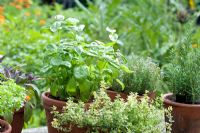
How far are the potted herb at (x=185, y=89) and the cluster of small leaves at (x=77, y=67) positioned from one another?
27 centimetres

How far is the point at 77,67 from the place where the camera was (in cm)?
180

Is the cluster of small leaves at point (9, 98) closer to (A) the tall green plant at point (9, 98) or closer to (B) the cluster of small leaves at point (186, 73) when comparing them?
(A) the tall green plant at point (9, 98)

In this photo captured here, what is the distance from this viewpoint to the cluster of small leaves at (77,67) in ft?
5.93

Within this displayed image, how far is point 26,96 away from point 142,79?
53 centimetres

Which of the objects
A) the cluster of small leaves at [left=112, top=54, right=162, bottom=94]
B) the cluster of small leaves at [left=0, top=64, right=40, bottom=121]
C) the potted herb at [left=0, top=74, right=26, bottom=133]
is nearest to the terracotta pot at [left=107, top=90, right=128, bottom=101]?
the cluster of small leaves at [left=112, top=54, right=162, bottom=94]

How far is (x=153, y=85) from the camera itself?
209 cm

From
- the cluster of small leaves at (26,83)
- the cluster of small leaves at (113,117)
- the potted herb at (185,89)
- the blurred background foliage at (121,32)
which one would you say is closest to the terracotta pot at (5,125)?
the cluster of small leaves at (113,117)

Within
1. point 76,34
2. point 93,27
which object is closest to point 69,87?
point 76,34

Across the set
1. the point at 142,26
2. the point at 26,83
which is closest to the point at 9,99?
the point at 26,83

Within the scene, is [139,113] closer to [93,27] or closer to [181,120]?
[181,120]

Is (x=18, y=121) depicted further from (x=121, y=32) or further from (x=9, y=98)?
(x=121, y=32)

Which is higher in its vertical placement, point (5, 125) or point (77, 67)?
point (77, 67)

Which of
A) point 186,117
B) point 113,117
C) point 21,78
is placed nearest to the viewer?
point 113,117

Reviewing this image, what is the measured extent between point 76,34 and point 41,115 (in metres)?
1.70
